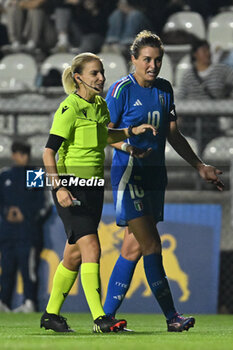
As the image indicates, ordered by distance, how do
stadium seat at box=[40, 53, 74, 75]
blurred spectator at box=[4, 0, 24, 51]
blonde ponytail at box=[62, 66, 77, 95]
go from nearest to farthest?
blonde ponytail at box=[62, 66, 77, 95], stadium seat at box=[40, 53, 74, 75], blurred spectator at box=[4, 0, 24, 51]

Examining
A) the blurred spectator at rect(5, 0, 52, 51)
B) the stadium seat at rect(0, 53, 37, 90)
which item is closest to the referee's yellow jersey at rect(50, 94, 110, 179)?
the stadium seat at rect(0, 53, 37, 90)

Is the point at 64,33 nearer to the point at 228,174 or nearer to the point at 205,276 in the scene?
the point at 228,174

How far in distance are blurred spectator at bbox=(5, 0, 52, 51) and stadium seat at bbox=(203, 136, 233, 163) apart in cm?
478

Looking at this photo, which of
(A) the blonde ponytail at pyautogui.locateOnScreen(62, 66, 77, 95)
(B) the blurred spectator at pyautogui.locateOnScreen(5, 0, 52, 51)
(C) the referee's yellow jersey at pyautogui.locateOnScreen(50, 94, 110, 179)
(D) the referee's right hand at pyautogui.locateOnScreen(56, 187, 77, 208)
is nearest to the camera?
(D) the referee's right hand at pyautogui.locateOnScreen(56, 187, 77, 208)

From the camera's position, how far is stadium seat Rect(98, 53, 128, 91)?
40.8 ft

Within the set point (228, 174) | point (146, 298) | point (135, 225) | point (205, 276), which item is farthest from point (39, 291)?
point (135, 225)

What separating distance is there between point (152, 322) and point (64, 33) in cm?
725

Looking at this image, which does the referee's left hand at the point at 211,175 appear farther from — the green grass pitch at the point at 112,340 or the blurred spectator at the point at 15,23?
the blurred spectator at the point at 15,23

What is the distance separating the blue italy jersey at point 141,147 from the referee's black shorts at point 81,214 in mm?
342

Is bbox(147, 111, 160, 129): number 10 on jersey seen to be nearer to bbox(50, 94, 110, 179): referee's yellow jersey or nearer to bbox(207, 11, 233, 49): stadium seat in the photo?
bbox(50, 94, 110, 179): referee's yellow jersey

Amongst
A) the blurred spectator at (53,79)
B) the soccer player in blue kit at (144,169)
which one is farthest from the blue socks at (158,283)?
the blurred spectator at (53,79)

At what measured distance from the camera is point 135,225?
219 inches

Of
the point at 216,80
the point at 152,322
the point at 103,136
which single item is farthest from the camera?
the point at 216,80

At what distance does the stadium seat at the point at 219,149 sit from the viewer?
10.1 m
